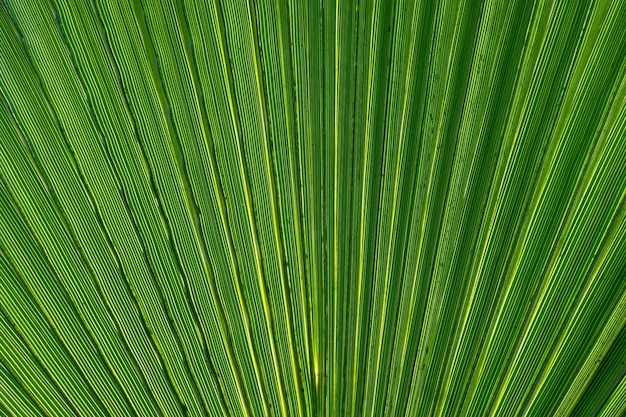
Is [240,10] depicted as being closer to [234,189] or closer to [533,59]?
[234,189]

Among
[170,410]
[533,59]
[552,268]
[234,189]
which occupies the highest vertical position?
[533,59]

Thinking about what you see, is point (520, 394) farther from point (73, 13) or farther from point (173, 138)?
point (73, 13)

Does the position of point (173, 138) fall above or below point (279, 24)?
below

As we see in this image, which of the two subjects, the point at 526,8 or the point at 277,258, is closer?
the point at 526,8

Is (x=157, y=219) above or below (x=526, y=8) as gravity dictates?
below

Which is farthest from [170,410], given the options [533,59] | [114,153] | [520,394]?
[533,59]

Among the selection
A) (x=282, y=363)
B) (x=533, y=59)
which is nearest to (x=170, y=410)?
(x=282, y=363)
